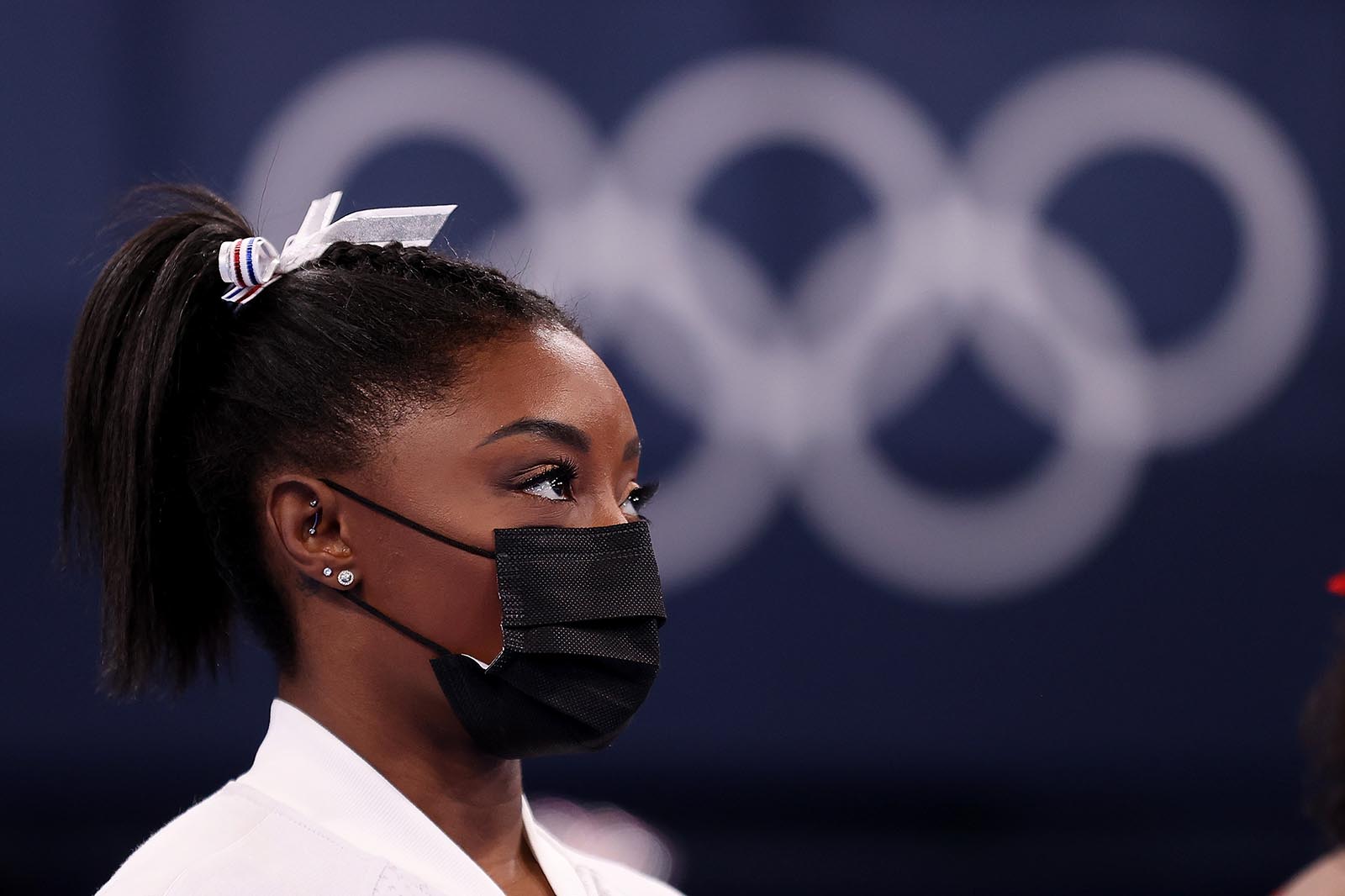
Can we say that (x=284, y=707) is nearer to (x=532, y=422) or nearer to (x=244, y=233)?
(x=532, y=422)

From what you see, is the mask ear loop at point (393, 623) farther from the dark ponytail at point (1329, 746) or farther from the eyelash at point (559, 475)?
the dark ponytail at point (1329, 746)

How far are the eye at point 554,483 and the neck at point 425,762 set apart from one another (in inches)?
9.0

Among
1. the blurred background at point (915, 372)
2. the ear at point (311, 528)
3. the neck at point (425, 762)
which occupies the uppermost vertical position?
the blurred background at point (915, 372)

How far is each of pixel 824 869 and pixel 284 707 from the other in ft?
8.18

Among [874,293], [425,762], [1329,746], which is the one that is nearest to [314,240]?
[425,762]

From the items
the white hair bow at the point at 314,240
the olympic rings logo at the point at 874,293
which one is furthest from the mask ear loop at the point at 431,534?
the olympic rings logo at the point at 874,293

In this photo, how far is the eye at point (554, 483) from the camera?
1628mm

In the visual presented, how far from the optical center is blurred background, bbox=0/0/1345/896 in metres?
3.94

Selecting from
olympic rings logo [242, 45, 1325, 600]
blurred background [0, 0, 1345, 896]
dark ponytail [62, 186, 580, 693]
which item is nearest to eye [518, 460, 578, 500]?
dark ponytail [62, 186, 580, 693]

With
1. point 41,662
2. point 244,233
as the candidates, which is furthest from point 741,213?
point 244,233

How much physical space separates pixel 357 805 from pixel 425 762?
0.08 meters

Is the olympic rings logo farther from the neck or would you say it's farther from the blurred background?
the neck

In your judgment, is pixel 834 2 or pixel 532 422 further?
pixel 834 2

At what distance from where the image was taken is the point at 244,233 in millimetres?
1836
